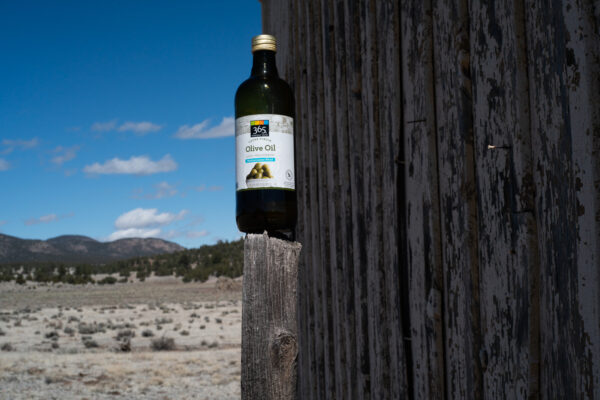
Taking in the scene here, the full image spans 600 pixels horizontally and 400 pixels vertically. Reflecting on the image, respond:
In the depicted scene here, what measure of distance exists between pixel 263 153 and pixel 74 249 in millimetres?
178322

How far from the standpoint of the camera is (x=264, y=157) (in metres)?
2.21

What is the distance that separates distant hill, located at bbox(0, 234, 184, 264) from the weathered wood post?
13391 centimetres

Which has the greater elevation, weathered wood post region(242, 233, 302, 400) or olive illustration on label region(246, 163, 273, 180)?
olive illustration on label region(246, 163, 273, 180)

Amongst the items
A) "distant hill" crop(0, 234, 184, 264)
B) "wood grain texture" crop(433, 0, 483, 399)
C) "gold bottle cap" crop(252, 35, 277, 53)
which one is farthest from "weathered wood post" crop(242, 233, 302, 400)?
"distant hill" crop(0, 234, 184, 264)

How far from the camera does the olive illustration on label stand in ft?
7.22

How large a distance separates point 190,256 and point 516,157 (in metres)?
57.0

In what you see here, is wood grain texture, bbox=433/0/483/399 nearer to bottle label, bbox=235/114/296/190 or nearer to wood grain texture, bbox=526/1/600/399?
wood grain texture, bbox=526/1/600/399

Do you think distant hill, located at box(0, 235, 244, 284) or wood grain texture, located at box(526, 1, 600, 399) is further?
distant hill, located at box(0, 235, 244, 284)

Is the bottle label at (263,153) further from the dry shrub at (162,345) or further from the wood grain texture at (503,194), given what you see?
the dry shrub at (162,345)

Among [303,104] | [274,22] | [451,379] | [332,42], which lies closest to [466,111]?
[451,379]

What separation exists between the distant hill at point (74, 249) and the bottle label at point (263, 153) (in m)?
134

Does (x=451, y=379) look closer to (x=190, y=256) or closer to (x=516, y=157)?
(x=516, y=157)

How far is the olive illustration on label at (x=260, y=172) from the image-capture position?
220 centimetres

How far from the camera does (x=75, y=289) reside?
41.5m
